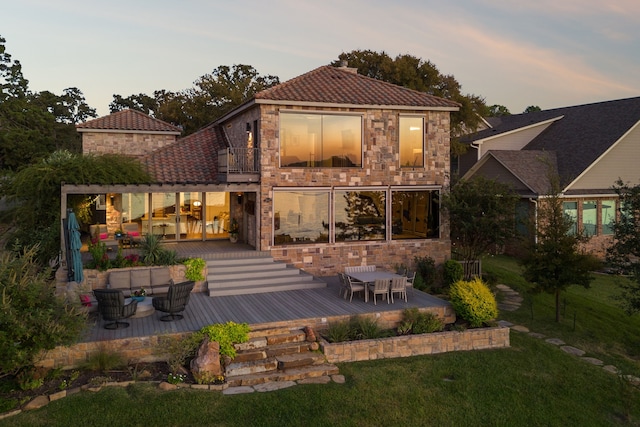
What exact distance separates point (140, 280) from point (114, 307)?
303 centimetres

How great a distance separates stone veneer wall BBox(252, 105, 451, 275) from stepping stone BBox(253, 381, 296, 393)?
805 centimetres

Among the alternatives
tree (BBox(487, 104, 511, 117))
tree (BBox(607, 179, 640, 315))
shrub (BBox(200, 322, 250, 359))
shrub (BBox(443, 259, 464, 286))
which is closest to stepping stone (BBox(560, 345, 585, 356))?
tree (BBox(607, 179, 640, 315))

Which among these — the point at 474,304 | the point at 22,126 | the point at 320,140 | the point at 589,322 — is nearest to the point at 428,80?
the point at 320,140

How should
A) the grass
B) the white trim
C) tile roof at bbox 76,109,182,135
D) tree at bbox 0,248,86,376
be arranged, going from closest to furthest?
tree at bbox 0,248,86,376 < the grass < tile roof at bbox 76,109,182,135 < the white trim

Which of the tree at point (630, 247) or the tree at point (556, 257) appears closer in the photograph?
the tree at point (630, 247)

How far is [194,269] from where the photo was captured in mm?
15734

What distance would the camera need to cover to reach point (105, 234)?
1936 centimetres

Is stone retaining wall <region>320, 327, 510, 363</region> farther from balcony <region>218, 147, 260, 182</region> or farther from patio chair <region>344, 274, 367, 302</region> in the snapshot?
balcony <region>218, 147, 260, 182</region>

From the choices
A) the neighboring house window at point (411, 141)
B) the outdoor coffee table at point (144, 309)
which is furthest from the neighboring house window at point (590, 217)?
the outdoor coffee table at point (144, 309)

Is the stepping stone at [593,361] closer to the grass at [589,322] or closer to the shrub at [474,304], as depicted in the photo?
the grass at [589,322]

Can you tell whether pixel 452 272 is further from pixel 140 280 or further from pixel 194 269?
pixel 140 280

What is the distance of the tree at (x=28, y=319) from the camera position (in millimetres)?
8875

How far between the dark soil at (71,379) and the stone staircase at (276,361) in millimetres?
1134

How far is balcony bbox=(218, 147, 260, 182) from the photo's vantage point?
1775 cm
